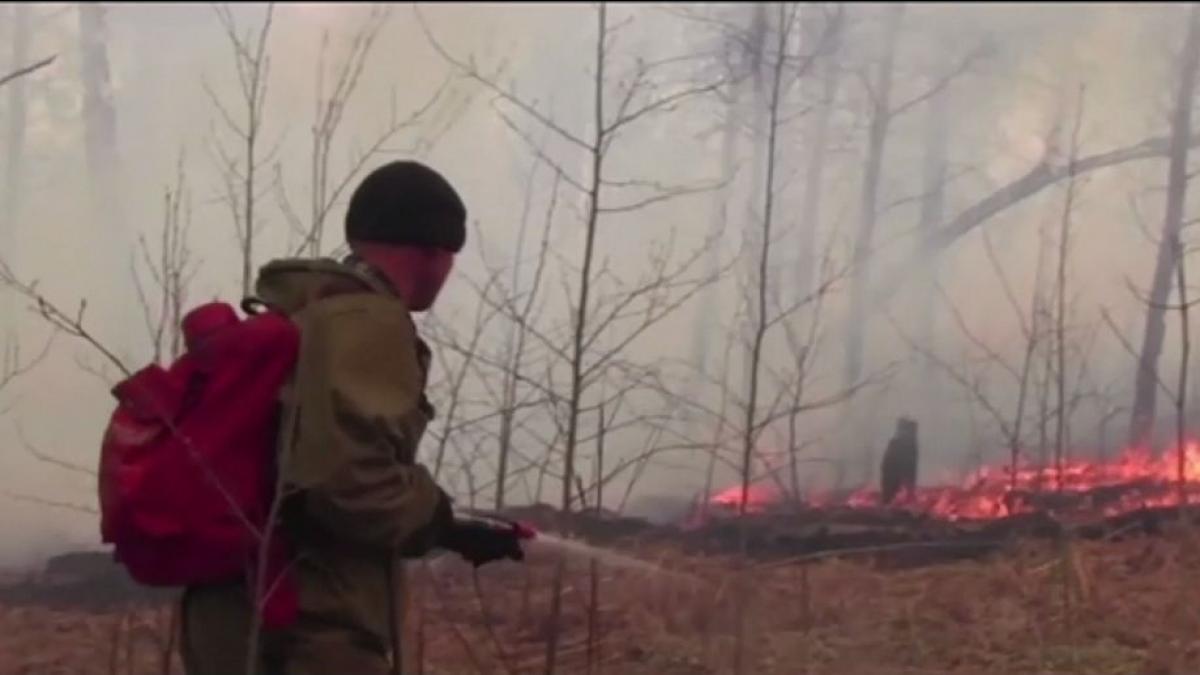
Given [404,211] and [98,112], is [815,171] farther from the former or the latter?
[404,211]

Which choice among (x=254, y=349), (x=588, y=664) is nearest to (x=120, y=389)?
(x=254, y=349)

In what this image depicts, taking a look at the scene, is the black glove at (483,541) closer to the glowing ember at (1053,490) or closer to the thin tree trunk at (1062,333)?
the glowing ember at (1053,490)

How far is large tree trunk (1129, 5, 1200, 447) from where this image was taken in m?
6.05

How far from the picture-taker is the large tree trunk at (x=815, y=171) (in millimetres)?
7812

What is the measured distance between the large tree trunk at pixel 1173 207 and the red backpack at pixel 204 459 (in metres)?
4.13

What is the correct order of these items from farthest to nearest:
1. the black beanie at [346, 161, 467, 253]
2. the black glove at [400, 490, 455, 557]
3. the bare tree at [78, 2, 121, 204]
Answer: the bare tree at [78, 2, 121, 204]
the black beanie at [346, 161, 467, 253]
the black glove at [400, 490, 455, 557]

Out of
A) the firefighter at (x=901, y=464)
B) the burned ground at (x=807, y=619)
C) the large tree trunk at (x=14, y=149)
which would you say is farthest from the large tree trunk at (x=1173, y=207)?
the large tree trunk at (x=14, y=149)

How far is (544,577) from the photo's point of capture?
6.04 m

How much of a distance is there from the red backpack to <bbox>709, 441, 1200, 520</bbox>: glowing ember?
402 centimetres

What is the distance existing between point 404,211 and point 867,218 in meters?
5.94

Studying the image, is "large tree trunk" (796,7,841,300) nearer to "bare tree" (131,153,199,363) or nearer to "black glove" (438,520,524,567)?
"bare tree" (131,153,199,363)

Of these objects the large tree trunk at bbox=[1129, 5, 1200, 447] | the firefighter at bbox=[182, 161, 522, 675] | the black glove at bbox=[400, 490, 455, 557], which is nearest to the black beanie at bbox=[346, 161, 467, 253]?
the firefighter at bbox=[182, 161, 522, 675]

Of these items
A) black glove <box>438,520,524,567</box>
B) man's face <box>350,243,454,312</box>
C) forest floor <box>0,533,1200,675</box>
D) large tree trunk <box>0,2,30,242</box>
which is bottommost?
forest floor <box>0,533,1200,675</box>

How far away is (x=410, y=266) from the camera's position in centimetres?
279
